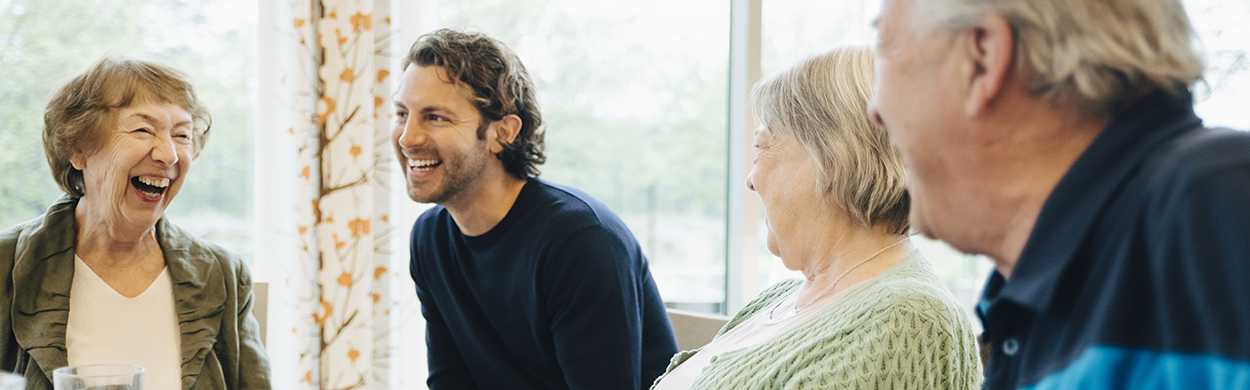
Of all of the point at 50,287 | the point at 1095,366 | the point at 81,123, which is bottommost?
the point at 50,287

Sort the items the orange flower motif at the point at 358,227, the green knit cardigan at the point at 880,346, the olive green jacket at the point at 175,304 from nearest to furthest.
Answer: the green knit cardigan at the point at 880,346, the olive green jacket at the point at 175,304, the orange flower motif at the point at 358,227

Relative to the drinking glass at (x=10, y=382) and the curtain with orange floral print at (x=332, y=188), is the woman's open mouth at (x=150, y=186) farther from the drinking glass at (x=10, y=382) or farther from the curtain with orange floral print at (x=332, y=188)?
the curtain with orange floral print at (x=332, y=188)

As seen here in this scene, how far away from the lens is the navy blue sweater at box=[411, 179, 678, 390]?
1.49m

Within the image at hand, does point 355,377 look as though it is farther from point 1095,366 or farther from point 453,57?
point 1095,366

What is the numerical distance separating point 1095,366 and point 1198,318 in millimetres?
60

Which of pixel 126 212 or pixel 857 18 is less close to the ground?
pixel 857 18

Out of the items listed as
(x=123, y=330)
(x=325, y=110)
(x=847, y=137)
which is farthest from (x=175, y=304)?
(x=847, y=137)

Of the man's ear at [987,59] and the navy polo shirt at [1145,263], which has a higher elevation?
the man's ear at [987,59]

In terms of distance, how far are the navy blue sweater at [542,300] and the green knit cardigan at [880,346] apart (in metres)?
0.47

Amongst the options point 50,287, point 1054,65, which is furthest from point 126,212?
point 1054,65

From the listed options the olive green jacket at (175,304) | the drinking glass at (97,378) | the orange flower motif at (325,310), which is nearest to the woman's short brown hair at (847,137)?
the drinking glass at (97,378)

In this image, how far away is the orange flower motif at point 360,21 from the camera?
2510 millimetres

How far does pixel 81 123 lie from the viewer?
1396 millimetres

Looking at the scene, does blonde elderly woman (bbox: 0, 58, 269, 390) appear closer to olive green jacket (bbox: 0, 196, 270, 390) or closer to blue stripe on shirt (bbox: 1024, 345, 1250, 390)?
olive green jacket (bbox: 0, 196, 270, 390)
